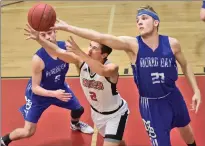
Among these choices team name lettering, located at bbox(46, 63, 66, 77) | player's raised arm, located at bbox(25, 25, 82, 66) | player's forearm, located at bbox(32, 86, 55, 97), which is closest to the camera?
player's raised arm, located at bbox(25, 25, 82, 66)

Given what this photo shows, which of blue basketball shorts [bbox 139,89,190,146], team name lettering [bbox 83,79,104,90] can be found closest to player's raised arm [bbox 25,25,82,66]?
team name lettering [bbox 83,79,104,90]

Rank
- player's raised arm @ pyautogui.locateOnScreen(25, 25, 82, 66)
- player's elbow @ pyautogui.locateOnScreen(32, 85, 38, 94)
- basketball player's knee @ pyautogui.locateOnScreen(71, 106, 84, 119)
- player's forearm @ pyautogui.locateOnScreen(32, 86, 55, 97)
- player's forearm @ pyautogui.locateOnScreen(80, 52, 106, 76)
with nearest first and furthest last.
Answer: player's forearm @ pyautogui.locateOnScreen(80, 52, 106, 76) → player's raised arm @ pyautogui.locateOnScreen(25, 25, 82, 66) → player's forearm @ pyautogui.locateOnScreen(32, 86, 55, 97) → player's elbow @ pyautogui.locateOnScreen(32, 85, 38, 94) → basketball player's knee @ pyautogui.locateOnScreen(71, 106, 84, 119)

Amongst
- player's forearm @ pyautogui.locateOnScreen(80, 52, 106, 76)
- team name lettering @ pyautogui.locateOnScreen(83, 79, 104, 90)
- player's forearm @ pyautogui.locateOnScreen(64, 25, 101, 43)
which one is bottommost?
team name lettering @ pyautogui.locateOnScreen(83, 79, 104, 90)

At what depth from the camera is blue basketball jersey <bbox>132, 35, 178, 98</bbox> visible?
153 inches

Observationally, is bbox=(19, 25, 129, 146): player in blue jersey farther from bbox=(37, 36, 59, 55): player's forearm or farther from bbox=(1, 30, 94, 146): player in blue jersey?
bbox=(1, 30, 94, 146): player in blue jersey

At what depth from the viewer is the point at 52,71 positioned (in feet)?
15.5

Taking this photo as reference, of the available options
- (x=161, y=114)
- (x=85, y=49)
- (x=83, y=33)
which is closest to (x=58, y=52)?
(x=85, y=49)

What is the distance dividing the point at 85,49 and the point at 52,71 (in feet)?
1.61

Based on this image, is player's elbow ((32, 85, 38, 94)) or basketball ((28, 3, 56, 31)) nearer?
basketball ((28, 3, 56, 31))

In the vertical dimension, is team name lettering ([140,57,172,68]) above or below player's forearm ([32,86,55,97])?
above

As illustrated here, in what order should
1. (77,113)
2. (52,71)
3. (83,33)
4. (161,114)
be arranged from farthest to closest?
(77,113)
(52,71)
(161,114)
(83,33)

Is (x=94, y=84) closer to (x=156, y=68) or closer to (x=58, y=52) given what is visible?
(x=58, y=52)

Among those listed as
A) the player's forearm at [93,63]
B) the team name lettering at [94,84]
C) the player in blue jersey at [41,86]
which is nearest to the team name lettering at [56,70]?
the player in blue jersey at [41,86]

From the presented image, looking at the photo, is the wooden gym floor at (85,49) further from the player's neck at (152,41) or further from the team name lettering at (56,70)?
the player's neck at (152,41)
